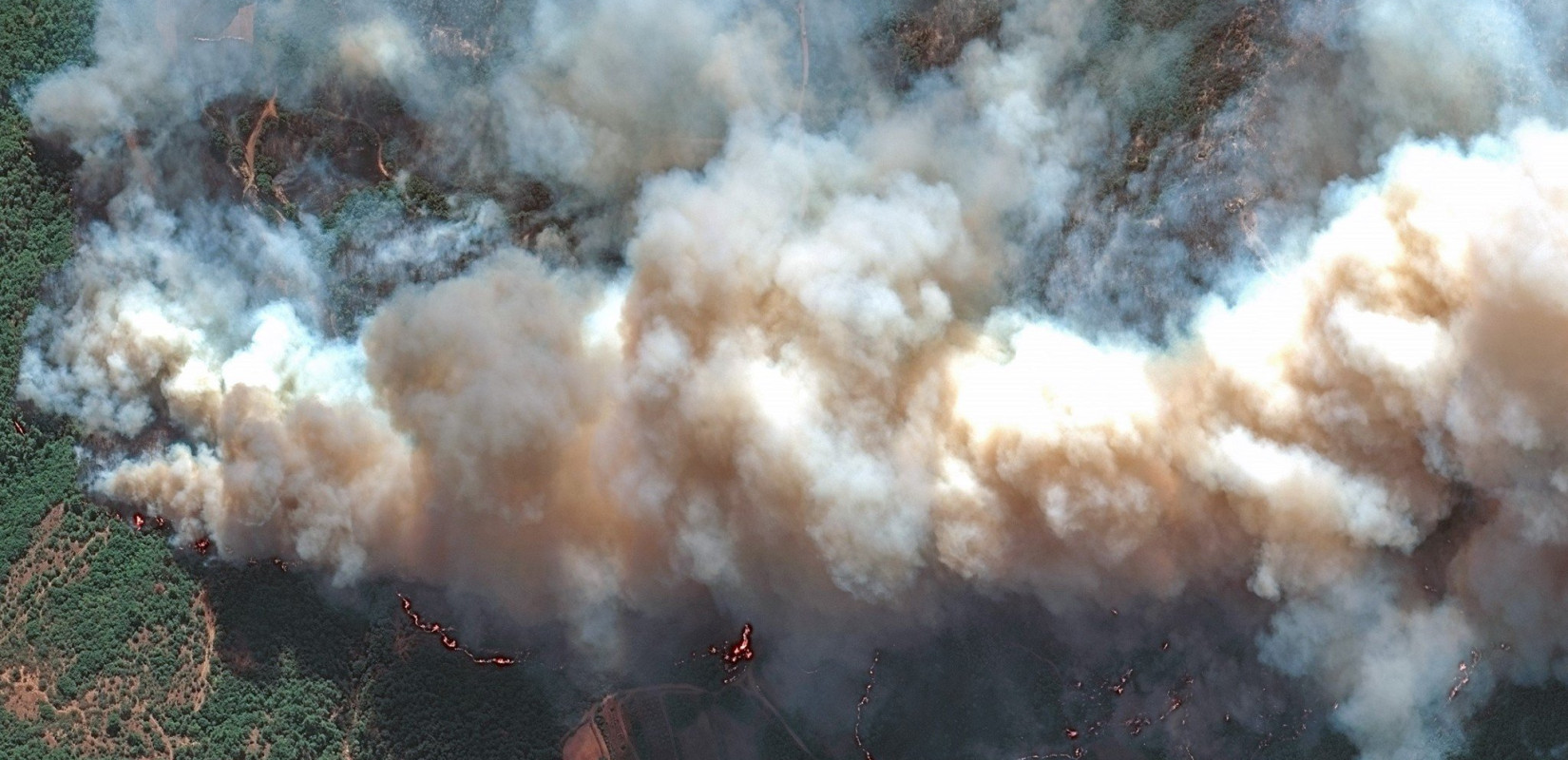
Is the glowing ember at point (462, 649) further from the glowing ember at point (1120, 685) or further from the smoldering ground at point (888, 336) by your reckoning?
the glowing ember at point (1120, 685)

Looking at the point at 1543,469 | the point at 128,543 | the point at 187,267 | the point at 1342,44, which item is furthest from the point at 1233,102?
the point at 128,543

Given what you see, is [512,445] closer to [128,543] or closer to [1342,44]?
[128,543]

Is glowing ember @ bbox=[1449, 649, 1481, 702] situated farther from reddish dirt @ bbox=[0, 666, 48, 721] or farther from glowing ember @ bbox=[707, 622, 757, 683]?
reddish dirt @ bbox=[0, 666, 48, 721]

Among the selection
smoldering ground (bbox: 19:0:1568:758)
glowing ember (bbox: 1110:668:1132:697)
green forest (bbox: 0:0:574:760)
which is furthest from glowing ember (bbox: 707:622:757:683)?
glowing ember (bbox: 1110:668:1132:697)

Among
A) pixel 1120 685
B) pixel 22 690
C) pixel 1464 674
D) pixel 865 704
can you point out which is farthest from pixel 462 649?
pixel 1464 674

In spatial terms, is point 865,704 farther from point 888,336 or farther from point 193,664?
point 193,664

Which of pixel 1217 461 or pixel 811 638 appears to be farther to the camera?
pixel 811 638

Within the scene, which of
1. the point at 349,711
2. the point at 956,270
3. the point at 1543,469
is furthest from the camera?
the point at 349,711
